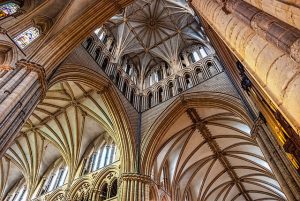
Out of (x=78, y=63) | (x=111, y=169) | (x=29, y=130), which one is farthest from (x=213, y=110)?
(x=29, y=130)

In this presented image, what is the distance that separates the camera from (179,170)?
14508 millimetres

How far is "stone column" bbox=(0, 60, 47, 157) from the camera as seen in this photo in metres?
5.81

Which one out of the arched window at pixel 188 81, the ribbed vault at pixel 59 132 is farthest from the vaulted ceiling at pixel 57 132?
the arched window at pixel 188 81

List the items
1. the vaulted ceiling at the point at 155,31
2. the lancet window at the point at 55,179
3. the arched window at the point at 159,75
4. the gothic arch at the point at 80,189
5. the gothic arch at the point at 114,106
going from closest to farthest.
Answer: the gothic arch at the point at 114,106
the gothic arch at the point at 80,189
the lancet window at the point at 55,179
the vaulted ceiling at the point at 155,31
the arched window at the point at 159,75

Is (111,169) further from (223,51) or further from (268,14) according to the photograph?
(268,14)

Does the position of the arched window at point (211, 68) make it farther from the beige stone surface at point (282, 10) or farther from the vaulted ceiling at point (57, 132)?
the beige stone surface at point (282, 10)

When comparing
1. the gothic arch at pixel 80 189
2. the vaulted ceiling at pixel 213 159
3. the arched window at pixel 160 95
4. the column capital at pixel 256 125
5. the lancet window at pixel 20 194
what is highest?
the arched window at pixel 160 95

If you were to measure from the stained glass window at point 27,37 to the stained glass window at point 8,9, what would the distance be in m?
0.71

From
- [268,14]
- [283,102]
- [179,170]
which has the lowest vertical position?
[283,102]

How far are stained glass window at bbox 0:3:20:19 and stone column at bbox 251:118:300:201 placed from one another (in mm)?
9225

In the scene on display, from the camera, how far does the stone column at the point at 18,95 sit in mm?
5812

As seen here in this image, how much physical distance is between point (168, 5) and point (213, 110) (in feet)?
28.1

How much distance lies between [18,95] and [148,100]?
359 inches

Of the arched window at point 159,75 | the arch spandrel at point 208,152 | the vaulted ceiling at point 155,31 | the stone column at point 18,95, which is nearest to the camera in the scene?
the stone column at point 18,95
